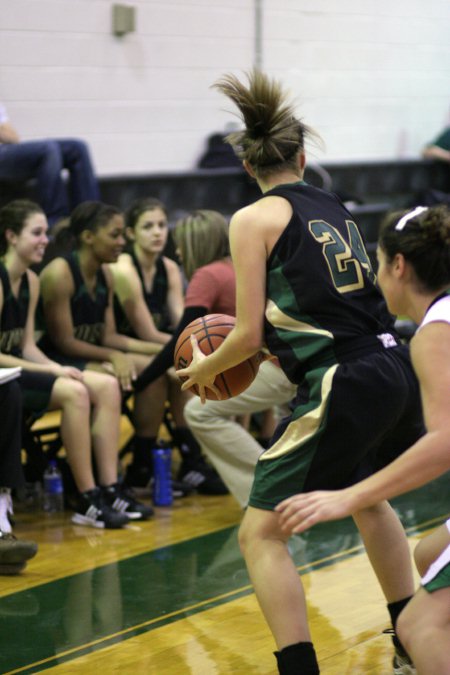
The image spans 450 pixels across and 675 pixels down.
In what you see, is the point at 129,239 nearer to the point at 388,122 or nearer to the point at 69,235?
the point at 69,235

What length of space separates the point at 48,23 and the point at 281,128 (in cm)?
495

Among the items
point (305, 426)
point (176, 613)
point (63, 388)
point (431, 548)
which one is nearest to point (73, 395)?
point (63, 388)

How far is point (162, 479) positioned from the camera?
208 inches

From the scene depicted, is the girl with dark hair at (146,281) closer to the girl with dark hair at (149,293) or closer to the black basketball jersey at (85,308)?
the girl with dark hair at (149,293)

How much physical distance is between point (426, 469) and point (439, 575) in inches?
11.0

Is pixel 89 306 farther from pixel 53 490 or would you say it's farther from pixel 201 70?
pixel 201 70

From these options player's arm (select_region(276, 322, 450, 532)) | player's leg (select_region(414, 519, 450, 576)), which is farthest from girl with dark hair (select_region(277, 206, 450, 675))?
player's leg (select_region(414, 519, 450, 576))

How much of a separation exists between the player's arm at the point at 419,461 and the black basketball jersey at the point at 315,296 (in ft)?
1.68

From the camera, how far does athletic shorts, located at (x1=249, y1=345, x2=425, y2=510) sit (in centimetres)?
284

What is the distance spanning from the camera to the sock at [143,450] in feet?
18.1

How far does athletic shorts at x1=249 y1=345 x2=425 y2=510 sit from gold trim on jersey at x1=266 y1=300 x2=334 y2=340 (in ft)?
0.34

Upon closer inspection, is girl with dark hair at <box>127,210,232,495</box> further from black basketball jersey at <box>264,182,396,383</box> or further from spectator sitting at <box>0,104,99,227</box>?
black basketball jersey at <box>264,182,396,383</box>

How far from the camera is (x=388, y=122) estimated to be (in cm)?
1071

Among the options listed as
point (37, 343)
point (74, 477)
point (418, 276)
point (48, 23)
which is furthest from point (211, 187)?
point (418, 276)
